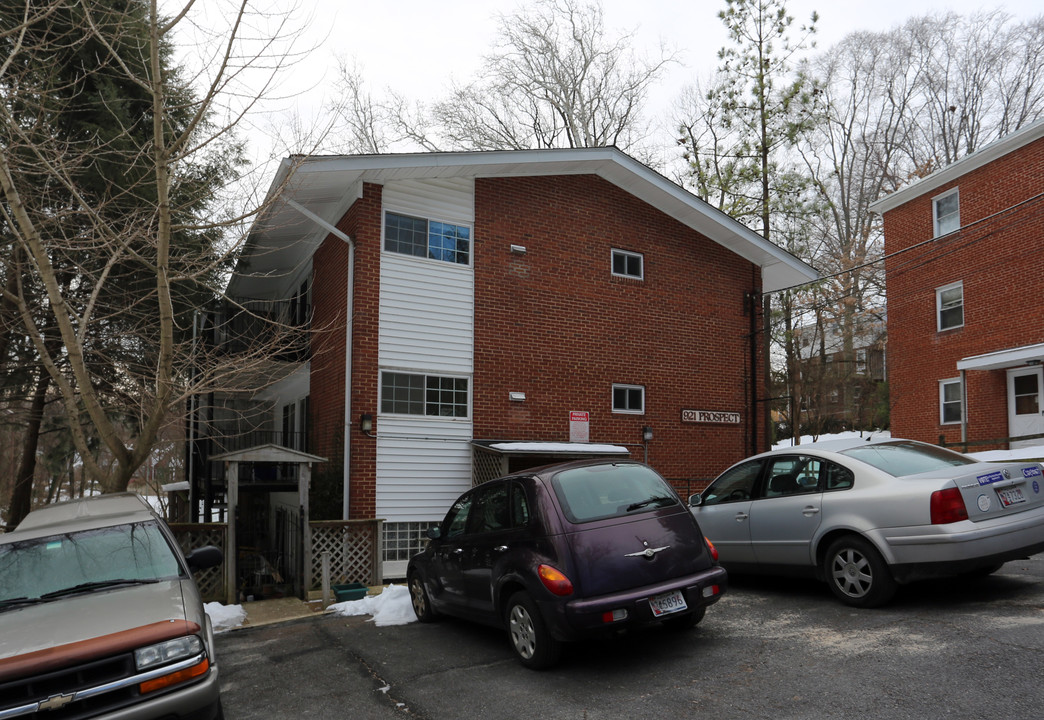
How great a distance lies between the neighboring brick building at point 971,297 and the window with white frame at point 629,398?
8.80 m

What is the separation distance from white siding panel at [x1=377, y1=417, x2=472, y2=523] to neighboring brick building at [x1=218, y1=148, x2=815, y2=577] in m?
0.03

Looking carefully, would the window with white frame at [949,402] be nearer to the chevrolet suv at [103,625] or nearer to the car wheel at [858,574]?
the car wheel at [858,574]

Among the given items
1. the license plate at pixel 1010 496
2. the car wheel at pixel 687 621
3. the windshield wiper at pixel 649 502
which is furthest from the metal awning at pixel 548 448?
the license plate at pixel 1010 496

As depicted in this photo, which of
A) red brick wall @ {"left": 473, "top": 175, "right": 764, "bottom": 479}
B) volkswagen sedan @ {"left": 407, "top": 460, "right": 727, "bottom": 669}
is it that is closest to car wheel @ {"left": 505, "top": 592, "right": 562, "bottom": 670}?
volkswagen sedan @ {"left": 407, "top": 460, "right": 727, "bottom": 669}

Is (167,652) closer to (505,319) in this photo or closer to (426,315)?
(426,315)

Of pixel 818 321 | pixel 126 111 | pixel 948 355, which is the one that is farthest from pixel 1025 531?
pixel 818 321

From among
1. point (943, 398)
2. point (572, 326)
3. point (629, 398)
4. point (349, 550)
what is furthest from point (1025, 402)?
point (349, 550)

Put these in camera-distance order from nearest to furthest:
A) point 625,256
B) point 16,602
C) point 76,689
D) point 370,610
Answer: point 76,689, point 16,602, point 370,610, point 625,256

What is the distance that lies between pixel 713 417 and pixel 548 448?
15.7 feet

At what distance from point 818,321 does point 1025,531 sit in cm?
2510

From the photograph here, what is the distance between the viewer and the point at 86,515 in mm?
6062

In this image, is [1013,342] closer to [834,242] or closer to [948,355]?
[948,355]

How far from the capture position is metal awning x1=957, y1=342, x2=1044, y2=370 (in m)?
17.0

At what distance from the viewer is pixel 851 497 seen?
6.67m
